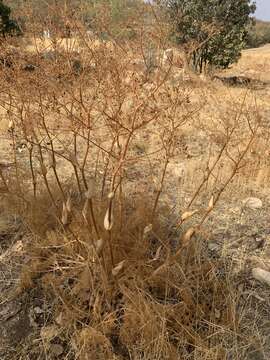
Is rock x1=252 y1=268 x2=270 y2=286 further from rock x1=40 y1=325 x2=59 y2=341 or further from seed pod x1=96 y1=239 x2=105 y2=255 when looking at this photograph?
rock x1=40 y1=325 x2=59 y2=341

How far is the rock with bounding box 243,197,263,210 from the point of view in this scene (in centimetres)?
341

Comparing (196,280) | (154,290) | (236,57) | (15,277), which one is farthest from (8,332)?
(236,57)

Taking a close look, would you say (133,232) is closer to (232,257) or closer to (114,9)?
(232,257)

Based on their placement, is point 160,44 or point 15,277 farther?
point 15,277

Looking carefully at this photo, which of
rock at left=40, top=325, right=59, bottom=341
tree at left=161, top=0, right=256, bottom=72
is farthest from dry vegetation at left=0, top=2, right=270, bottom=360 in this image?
tree at left=161, top=0, right=256, bottom=72

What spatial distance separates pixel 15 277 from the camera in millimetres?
2371

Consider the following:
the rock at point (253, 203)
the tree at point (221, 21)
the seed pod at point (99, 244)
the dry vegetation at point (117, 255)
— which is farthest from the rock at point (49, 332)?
the tree at point (221, 21)

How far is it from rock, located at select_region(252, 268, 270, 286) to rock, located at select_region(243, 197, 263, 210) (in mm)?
989

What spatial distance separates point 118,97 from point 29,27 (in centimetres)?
118

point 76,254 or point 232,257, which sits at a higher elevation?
point 76,254

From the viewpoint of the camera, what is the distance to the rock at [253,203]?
3.41 metres

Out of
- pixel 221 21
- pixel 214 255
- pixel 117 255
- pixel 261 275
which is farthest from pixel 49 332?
pixel 221 21

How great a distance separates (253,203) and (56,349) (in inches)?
87.0

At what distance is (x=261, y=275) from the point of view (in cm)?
246
